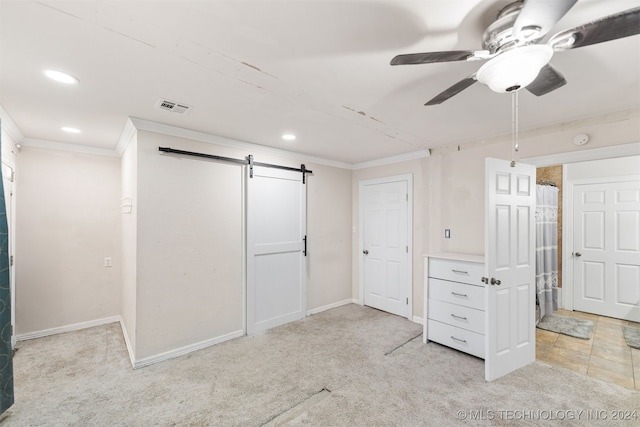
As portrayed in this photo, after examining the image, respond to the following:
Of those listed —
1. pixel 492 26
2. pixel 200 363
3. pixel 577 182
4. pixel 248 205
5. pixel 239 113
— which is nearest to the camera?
pixel 492 26

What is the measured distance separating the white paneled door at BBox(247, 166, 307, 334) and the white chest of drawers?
1.71 m

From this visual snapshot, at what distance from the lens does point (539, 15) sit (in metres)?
1.03

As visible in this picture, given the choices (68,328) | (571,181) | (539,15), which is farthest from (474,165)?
(68,328)

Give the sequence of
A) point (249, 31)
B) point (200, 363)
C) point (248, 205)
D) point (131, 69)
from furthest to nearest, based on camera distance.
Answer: point (248, 205)
point (200, 363)
point (131, 69)
point (249, 31)

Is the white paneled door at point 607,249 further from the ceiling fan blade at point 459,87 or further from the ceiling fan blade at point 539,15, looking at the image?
the ceiling fan blade at point 539,15

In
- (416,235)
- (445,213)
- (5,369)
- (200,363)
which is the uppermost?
(445,213)

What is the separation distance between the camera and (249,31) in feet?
4.75

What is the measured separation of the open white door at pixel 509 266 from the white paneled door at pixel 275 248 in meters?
2.34

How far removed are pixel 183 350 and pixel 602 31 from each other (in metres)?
3.78

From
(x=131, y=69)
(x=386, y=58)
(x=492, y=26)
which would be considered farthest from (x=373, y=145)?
(x=131, y=69)

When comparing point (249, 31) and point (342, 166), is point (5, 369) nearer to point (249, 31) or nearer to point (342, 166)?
point (249, 31)

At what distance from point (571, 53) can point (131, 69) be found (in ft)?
8.61

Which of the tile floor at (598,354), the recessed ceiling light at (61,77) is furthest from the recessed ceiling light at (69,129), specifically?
the tile floor at (598,354)

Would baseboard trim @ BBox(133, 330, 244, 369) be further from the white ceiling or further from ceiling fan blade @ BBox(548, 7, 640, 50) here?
ceiling fan blade @ BBox(548, 7, 640, 50)
